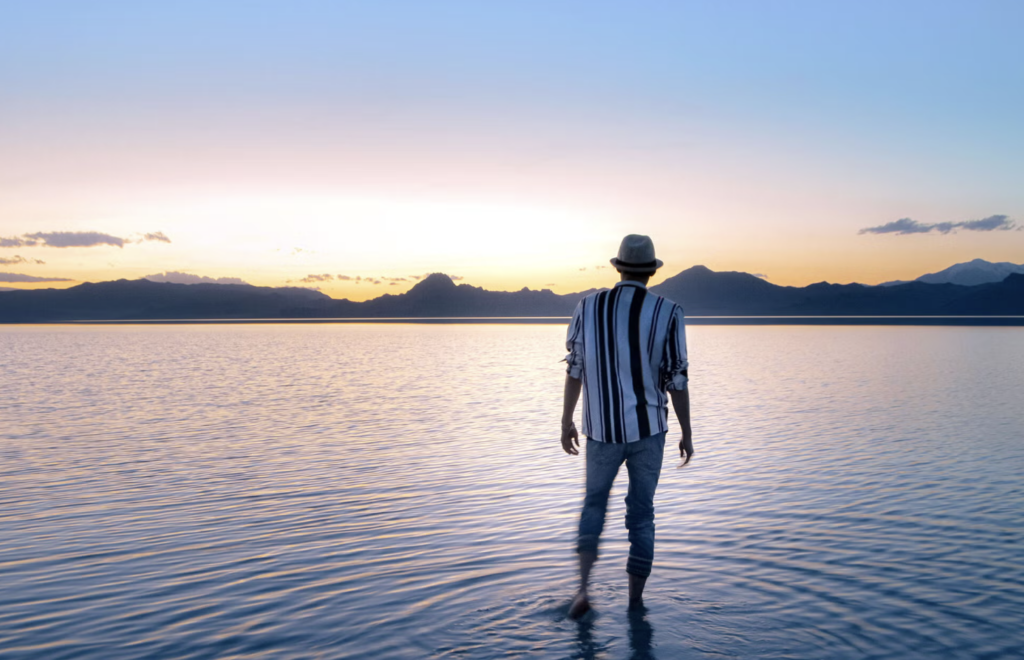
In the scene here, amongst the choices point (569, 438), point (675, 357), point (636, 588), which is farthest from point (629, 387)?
point (636, 588)

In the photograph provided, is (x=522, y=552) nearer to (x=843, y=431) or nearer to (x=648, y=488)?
(x=648, y=488)

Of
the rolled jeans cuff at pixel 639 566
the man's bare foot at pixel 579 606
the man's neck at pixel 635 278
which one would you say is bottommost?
the man's bare foot at pixel 579 606

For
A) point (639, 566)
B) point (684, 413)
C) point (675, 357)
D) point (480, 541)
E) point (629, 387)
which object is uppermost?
point (675, 357)

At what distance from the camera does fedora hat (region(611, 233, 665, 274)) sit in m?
5.54

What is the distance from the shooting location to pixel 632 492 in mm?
5645

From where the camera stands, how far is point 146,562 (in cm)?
669

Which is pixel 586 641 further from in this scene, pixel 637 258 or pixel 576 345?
pixel 637 258

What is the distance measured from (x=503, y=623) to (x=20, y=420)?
50.2 ft

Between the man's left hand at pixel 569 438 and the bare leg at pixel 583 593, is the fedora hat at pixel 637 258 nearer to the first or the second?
the man's left hand at pixel 569 438

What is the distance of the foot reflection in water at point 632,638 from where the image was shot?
4.73m

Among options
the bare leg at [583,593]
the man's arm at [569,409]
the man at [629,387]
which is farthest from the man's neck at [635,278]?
the bare leg at [583,593]

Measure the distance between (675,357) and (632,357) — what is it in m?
0.27

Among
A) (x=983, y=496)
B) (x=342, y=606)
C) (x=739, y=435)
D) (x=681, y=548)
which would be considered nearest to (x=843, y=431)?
(x=739, y=435)

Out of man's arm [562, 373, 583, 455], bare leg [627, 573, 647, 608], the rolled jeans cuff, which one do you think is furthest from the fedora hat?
bare leg [627, 573, 647, 608]
